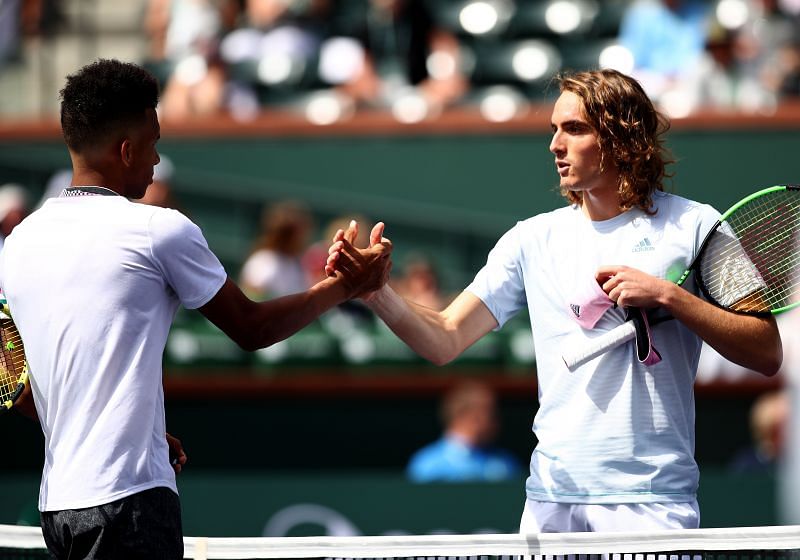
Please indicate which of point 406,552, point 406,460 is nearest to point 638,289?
point 406,552

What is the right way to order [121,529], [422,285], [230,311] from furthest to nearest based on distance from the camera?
[422,285] → [230,311] → [121,529]

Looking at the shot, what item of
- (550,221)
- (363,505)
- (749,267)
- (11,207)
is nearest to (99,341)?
(550,221)

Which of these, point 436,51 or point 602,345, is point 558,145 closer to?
point 602,345

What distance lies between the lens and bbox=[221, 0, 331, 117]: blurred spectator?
10391 millimetres

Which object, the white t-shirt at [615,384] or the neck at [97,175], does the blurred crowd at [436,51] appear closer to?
the white t-shirt at [615,384]

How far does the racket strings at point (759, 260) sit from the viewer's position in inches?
138

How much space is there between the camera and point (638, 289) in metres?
3.39

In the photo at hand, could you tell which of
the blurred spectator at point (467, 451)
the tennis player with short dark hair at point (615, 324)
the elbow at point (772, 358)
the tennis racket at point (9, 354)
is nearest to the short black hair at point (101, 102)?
the tennis racket at point (9, 354)

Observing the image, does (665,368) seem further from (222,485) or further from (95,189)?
(222,485)

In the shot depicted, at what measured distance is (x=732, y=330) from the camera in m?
3.46

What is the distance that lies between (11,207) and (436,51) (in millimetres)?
3821

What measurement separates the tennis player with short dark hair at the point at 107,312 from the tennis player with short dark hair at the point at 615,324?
2.37ft

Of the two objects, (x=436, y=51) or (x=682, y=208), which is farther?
(x=436, y=51)

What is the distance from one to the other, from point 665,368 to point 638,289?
0.91 ft
